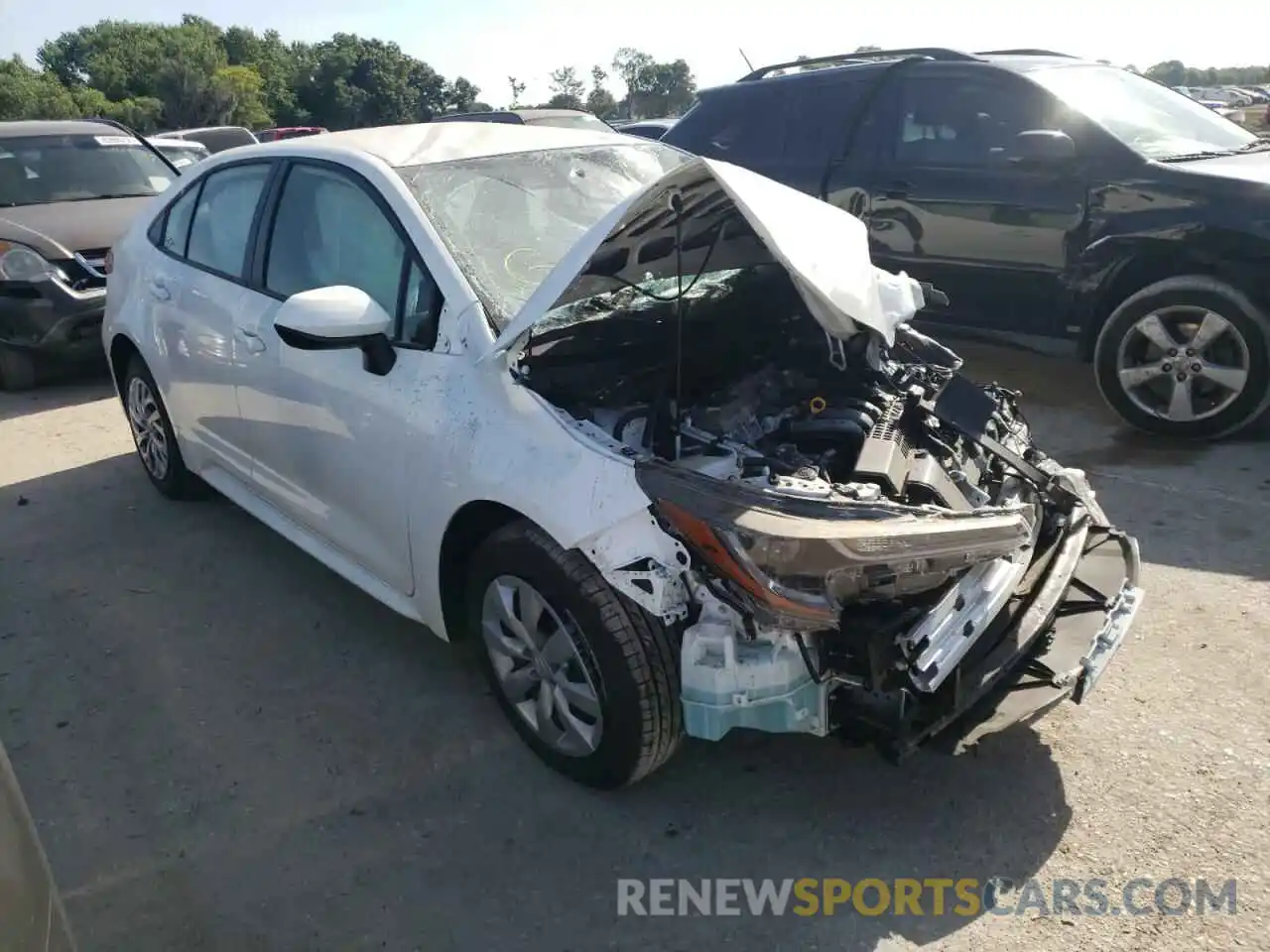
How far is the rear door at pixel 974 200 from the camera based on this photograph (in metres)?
5.50

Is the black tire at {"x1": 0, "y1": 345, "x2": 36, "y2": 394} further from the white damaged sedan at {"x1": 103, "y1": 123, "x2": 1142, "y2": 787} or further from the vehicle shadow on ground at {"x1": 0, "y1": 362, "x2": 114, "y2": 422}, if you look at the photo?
the white damaged sedan at {"x1": 103, "y1": 123, "x2": 1142, "y2": 787}

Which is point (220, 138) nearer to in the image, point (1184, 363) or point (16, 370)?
point (16, 370)

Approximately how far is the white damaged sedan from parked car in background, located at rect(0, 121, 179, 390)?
13.0 feet

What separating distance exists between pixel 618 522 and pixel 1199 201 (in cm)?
399

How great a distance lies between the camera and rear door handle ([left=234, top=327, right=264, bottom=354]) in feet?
12.2

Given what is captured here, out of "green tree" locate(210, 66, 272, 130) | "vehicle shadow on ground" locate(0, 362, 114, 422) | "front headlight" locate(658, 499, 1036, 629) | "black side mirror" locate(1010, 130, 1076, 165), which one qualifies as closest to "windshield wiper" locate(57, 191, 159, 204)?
"vehicle shadow on ground" locate(0, 362, 114, 422)

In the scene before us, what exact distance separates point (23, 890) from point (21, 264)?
709 centimetres

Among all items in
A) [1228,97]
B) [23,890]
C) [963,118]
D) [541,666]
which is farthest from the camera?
[1228,97]

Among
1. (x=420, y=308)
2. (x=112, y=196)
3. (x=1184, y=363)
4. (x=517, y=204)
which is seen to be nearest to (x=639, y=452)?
(x=420, y=308)

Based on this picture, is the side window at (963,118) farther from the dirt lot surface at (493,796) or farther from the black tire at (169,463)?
the black tire at (169,463)

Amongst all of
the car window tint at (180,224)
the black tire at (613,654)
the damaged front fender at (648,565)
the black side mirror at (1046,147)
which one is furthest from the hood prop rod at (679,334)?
the black side mirror at (1046,147)

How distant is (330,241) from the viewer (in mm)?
3531

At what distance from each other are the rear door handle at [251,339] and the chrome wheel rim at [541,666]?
1.46 m

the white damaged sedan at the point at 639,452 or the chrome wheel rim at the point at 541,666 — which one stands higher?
the white damaged sedan at the point at 639,452
